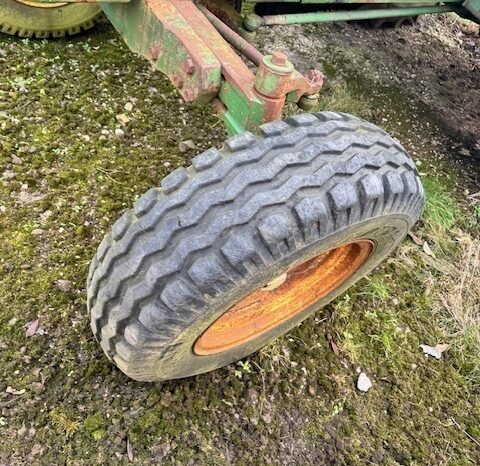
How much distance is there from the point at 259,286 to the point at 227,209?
28 cm

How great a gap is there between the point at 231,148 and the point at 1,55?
2024 millimetres

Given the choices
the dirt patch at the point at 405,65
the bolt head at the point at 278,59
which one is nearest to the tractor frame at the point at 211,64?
the bolt head at the point at 278,59

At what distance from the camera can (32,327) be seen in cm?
243

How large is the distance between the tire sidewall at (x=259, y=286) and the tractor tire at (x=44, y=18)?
A: 196 cm

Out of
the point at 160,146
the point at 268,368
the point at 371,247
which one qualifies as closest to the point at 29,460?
the point at 268,368

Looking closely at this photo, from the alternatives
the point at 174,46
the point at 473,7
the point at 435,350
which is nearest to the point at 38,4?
the point at 174,46

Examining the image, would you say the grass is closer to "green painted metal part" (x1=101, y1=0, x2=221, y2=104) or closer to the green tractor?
the green tractor

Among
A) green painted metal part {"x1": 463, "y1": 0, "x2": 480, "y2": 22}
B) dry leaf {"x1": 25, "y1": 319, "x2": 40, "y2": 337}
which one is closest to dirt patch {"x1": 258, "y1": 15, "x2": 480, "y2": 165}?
green painted metal part {"x1": 463, "y1": 0, "x2": 480, "y2": 22}

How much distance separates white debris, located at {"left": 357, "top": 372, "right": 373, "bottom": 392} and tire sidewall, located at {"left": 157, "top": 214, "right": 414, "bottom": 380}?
397 millimetres

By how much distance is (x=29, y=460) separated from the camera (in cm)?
213

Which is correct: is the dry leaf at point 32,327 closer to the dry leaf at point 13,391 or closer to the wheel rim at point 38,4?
the dry leaf at point 13,391

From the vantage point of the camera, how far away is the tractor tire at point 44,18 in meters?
3.16

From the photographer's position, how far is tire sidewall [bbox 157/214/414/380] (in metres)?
1.83

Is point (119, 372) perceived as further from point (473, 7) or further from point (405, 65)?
point (405, 65)
